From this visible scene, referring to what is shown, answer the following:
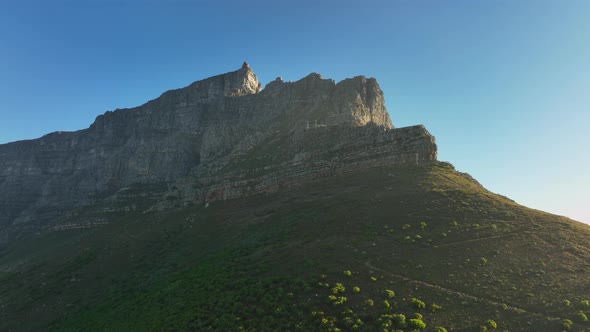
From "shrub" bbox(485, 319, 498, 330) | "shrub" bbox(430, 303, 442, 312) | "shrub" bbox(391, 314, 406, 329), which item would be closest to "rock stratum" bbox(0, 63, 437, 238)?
"shrub" bbox(430, 303, 442, 312)

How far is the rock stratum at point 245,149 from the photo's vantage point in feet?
301

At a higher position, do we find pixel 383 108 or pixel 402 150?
pixel 383 108

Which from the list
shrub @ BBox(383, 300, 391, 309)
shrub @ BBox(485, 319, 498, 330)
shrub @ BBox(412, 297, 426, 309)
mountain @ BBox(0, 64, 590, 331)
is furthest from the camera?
mountain @ BBox(0, 64, 590, 331)

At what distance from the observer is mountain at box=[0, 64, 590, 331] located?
36.6 metres

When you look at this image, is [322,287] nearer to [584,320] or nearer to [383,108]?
[584,320]

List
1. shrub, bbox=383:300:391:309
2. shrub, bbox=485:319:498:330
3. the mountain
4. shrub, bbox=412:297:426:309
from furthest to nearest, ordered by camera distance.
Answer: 1. the mountain
2. shrub, bbox=383:300:391:309
3. shrub, bbox=412:297:426:309
4. shrub, bbox=485:319:498:330

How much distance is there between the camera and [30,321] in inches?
2457

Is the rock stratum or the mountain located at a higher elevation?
the rock stratum

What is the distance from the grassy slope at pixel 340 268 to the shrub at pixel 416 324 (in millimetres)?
424

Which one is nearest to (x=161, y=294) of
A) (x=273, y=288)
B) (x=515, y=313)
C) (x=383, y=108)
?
(x=273, y=288)

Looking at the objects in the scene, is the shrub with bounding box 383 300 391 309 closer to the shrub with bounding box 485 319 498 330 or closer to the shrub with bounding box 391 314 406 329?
the shrub with bounding box 391 314 406 329

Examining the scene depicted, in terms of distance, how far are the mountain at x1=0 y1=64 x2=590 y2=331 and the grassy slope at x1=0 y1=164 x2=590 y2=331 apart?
0.24 m

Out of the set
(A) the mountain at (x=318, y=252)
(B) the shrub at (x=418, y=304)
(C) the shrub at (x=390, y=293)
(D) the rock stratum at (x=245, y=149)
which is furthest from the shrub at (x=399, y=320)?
(D) the rock stratum at (x=245, y=149)

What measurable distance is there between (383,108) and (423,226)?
354 ft
